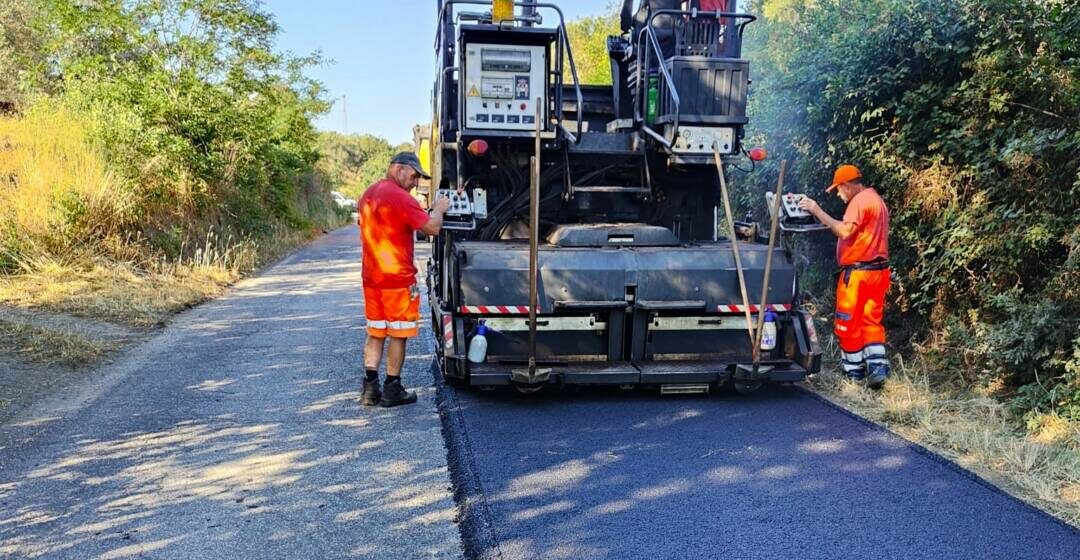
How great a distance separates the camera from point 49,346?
20.5 ft

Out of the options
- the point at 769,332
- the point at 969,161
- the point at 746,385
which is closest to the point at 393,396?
the point at 746,385

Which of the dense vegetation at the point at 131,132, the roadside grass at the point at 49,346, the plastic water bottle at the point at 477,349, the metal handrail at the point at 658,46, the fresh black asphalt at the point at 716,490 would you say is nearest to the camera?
the fresh black asphalt at the point at 716,490

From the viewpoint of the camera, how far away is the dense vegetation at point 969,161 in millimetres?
4668

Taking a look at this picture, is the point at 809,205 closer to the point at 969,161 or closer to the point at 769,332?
the point at 769,332

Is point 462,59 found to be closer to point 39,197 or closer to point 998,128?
point 998,128

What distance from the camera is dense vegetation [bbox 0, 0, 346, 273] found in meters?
9.45

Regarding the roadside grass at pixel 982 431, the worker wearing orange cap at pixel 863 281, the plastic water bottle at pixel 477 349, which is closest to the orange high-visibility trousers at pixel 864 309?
the worker wearing orange cap at pixel 863 281

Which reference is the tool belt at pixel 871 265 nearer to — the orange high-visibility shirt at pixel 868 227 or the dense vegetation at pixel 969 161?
the orange high-visibility shirt at pixel 868 227

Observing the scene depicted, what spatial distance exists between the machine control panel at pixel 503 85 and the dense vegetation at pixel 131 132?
5.91 metres

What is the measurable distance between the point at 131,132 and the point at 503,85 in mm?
7984

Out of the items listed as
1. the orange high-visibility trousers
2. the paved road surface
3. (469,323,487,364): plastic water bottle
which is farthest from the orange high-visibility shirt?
the paved road surface

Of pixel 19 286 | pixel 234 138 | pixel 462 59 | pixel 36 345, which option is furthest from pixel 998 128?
pixel 234 138

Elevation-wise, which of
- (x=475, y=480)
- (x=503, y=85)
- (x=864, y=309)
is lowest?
(x=475, y=480)

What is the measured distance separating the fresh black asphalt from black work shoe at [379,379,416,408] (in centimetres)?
32
